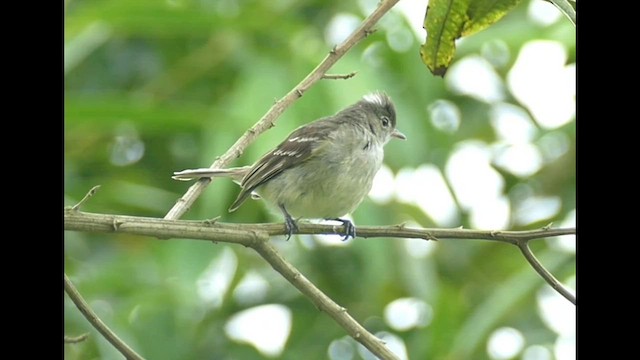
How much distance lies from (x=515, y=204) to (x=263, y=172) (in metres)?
2.05

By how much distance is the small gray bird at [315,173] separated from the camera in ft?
15.8

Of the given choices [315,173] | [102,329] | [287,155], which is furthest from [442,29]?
[287,155]

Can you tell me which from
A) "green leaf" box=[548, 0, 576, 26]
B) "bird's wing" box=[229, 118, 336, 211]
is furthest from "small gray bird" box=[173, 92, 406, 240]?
"green leaf" box=[548, 0, 576, 26]

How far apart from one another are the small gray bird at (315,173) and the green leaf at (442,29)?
180 centimetres

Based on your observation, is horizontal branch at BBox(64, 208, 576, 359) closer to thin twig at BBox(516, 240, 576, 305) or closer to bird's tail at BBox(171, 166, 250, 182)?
thin twig at BBox(516, 240, 576, 305)

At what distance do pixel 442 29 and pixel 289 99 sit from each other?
0.83 m

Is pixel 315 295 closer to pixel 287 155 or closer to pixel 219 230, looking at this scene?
pixel 219 230

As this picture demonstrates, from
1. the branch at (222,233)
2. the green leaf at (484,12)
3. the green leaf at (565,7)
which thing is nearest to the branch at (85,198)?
the branch at (222,233)

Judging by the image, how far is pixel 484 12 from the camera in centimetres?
277

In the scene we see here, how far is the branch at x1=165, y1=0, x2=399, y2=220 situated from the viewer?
314 cm
